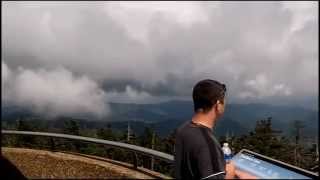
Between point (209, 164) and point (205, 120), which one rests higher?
point (205, 120)

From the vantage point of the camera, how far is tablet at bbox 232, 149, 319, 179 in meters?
2.88

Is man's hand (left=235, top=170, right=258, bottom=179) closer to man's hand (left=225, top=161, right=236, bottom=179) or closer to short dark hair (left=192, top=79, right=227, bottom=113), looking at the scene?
man's hand (left=225, top=161, right=236, bottom=179)

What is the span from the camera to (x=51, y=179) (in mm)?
11172

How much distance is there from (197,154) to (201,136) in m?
0.11

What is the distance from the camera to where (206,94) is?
11.4ft

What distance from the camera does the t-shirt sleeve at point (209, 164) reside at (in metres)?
3.21

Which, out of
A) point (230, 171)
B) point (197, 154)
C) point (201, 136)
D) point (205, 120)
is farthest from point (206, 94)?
point (230, 171)

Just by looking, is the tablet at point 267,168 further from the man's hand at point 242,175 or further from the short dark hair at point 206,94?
the short dark hair at point 206,94

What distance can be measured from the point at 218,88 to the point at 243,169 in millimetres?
708

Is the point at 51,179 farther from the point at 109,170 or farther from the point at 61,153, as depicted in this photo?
the point at 61,153

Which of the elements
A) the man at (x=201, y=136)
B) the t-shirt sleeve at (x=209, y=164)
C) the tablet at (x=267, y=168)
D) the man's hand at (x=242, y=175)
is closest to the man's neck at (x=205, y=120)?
the man at (x=201, y=136)

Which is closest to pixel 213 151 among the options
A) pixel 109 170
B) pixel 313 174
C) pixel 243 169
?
pixel 243 169

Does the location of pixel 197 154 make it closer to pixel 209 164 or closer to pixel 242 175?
pixel 209 164

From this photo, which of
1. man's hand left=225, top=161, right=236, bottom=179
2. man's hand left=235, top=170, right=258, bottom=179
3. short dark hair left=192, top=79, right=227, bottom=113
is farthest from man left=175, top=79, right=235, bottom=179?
man's hand left=235, top=170, right=258, bottom=179
